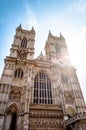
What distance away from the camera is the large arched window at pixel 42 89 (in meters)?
17.5

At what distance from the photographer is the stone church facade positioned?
14.2 metres

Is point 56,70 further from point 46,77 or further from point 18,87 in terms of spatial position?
point 18,87


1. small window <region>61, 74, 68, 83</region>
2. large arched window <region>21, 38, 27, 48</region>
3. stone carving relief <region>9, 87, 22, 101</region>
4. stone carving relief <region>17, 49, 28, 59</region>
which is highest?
large arched window <region>21, 38, 27, 48</region>

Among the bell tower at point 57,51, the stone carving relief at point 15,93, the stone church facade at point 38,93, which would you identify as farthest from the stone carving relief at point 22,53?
the stone carving relief at point 15,93

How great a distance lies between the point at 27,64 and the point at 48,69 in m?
4.27

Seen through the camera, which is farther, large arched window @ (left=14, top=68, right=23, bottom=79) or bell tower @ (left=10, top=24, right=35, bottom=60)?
bell tower @ (left=10, top=24, right=35, bottom=60)

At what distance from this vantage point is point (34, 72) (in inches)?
802

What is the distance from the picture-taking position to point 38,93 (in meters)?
18.0

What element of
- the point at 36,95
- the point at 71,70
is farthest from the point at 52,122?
the point at 71,70

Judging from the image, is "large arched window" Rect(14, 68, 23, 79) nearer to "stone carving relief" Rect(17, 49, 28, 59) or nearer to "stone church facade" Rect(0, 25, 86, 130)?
"stone church facade" Rect(0, 25, 86, 130)

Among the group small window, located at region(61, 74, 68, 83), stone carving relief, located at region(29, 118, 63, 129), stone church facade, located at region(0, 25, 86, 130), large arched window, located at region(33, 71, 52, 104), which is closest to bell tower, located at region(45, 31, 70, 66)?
stone church facade, located at region(0, 25, 86, 130)

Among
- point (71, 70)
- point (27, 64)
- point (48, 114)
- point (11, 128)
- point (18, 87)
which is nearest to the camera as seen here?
point (11, 128)

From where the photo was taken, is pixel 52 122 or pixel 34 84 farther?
pixel 34 84

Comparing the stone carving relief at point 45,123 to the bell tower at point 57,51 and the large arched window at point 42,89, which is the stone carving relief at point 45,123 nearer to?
the large arched window at point 42,89
